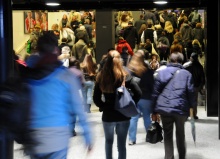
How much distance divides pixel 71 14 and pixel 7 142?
14651mm

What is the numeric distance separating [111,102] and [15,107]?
2948mm

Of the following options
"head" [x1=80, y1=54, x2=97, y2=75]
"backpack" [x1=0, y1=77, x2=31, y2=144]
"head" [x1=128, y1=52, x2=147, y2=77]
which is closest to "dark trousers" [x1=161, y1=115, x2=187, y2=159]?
"head" [x1=128, y1=52, x2=147, y2=77]

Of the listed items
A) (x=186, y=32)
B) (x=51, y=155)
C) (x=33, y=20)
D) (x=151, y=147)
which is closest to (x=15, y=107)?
(x=51, y=155)

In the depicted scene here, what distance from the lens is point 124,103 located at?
7.19m

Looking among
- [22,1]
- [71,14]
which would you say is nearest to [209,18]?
[22,1]

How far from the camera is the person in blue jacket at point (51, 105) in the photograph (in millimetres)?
4805

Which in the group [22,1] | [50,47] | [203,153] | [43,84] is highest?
[22,1]

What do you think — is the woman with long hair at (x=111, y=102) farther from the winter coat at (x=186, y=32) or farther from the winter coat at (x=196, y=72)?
the winter coat at (x=186, y=32)

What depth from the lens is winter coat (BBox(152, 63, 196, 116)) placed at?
25.5ft

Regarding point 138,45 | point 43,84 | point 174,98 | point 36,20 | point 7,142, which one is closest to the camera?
point 43,84

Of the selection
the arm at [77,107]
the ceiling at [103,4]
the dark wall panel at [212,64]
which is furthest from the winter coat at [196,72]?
the arm at [77,107]

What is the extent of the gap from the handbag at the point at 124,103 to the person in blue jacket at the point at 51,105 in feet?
6.97

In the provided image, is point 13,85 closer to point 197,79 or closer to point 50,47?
point 50,47

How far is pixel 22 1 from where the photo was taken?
536 inches
